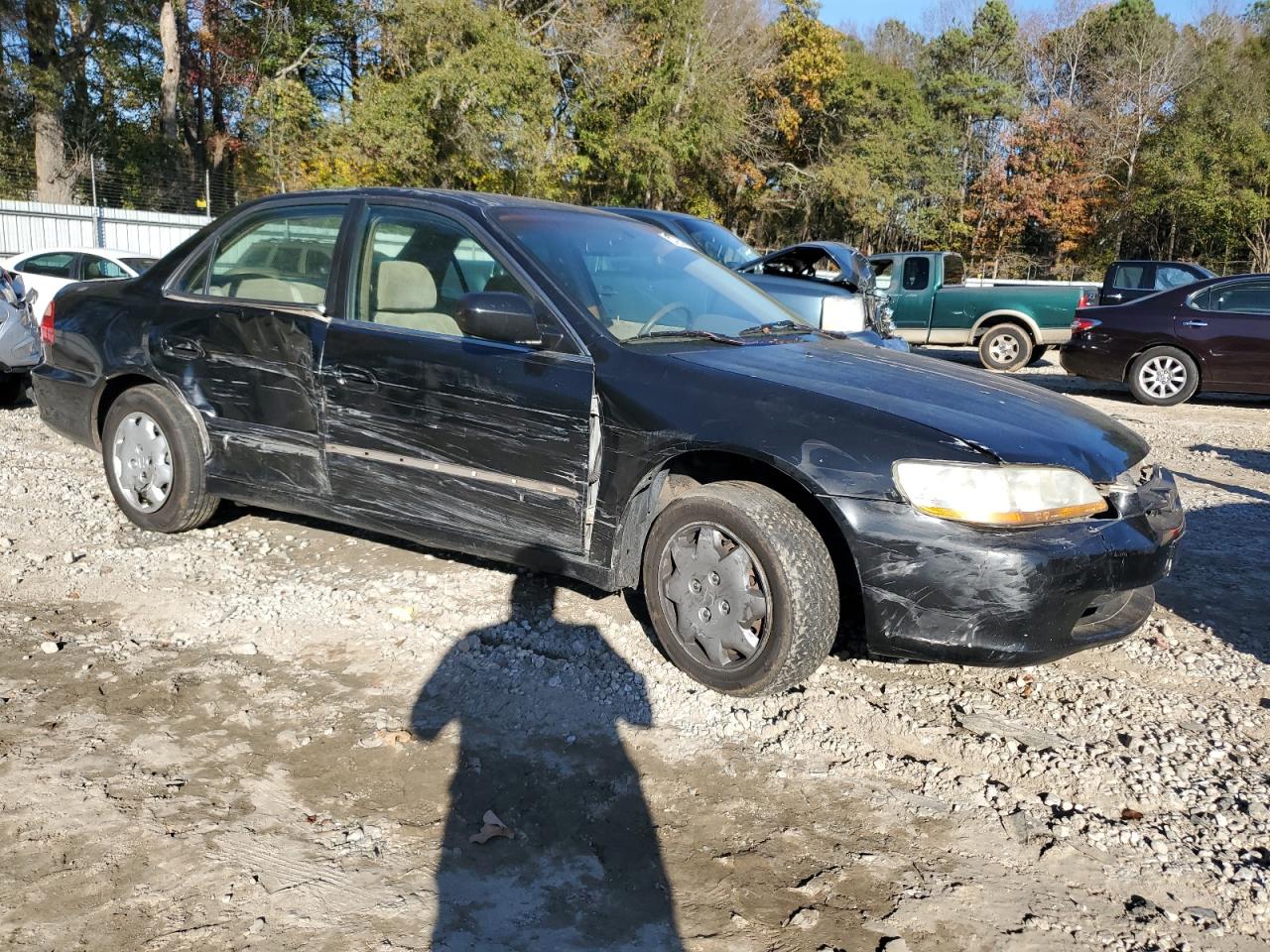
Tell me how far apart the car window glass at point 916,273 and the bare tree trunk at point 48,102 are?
21.3m

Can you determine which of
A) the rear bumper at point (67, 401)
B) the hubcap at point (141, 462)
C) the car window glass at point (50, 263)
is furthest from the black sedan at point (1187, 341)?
the car window glass at point (50, 263)

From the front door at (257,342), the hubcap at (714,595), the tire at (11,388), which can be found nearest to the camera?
the hubcap at (714,595)

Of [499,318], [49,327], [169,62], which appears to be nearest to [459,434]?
[499,318]

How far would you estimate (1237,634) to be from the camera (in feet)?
14.3

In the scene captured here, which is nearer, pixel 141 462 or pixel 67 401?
pixel 141 462

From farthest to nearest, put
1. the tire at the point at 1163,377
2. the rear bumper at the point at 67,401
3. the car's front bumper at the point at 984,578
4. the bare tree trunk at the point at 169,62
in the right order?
the bare tree trunk at the point at 169,62, the tire at the point at 1163,377, the rear bumper at the point at 67,401, the car's front bumper at the point at 984,578

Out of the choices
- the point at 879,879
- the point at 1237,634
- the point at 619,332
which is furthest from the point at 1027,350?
the point at 879,879

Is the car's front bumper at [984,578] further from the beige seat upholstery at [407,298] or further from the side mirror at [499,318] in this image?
the beige seat upholstery at [407,298]

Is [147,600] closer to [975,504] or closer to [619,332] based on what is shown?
[619,332]

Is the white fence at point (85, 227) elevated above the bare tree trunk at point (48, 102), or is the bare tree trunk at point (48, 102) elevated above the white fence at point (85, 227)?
the bare tree trunk at point (48, 102)

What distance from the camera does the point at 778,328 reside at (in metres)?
4.43

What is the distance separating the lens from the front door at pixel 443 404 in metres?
3.79

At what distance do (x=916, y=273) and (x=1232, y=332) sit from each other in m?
5.73

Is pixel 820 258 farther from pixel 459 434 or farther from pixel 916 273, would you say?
pixel 459 434
